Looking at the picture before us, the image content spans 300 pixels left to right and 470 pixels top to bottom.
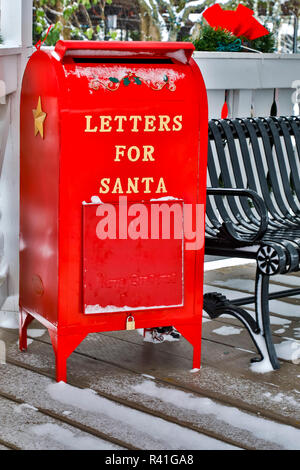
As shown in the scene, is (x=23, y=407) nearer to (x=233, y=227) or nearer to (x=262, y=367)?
(x=262, y=367)

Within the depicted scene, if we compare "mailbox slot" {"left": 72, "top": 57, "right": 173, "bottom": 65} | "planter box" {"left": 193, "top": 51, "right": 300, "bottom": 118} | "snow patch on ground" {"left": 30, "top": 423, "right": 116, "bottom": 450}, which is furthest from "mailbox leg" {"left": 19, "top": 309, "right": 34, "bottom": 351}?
"planter box" {"left": 193, "top": 51, "right": 300, "bottom": 118}

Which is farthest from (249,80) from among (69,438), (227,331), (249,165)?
(69,438)

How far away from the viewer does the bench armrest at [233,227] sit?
320 centimetres

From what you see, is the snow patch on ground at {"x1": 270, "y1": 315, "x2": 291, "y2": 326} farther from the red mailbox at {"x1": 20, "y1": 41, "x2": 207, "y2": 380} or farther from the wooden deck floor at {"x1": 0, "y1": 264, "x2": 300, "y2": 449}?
the red mailbox at {"x1": 20, "y1": 41, "x2": 207, "y2": 380}

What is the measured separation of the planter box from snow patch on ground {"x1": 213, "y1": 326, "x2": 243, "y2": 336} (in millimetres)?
1566

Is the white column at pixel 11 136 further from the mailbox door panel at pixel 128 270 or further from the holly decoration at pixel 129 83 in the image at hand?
the mailbox door panel at pixel 128 270

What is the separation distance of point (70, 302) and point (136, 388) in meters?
0.42

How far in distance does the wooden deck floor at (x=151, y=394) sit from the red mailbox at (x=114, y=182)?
0.52 ft

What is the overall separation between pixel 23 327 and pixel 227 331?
1002 millimetres

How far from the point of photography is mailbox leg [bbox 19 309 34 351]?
10.8ft

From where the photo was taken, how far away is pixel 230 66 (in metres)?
4.74

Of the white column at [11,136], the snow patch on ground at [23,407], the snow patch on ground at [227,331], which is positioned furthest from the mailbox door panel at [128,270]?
the white column at [11,136]

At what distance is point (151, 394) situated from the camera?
114 inches

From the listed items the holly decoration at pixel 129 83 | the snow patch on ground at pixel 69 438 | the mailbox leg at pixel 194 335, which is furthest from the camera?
Answer: the mailbox leg at pixel 194 335
